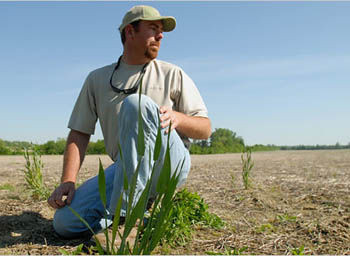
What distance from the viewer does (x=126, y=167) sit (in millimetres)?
1778

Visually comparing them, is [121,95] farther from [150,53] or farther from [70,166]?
[70,166]

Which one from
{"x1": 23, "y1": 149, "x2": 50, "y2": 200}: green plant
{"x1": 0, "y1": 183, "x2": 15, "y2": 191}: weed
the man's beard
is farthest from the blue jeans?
{"x1": 0, "y1": 183, "x2": 15, "y2": 191}: weed

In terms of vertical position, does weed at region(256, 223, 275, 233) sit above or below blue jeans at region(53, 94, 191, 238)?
below

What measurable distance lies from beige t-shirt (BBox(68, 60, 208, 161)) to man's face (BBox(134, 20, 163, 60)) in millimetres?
127

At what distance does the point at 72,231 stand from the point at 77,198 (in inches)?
8.3

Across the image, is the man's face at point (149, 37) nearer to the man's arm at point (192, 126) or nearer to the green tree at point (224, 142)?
the man's arm at point (192, 126)

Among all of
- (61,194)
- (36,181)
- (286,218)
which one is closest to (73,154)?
(61,194)

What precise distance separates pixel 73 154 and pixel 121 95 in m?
0.52

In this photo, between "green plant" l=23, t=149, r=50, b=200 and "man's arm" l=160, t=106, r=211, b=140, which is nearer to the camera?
"man's arm" l=160, t=106, r=211, b=140

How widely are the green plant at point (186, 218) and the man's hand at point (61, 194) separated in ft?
2.20

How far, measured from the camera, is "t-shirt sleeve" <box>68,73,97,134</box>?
250 cm

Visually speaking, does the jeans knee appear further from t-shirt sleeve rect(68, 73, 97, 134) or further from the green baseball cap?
the green baseball cap

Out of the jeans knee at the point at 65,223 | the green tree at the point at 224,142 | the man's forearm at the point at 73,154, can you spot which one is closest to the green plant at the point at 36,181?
the man's forearm at the point at 73,154

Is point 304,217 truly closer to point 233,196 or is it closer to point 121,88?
point 233,196
